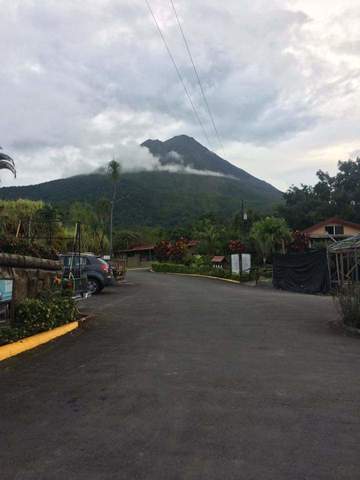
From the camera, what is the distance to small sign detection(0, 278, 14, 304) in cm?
730

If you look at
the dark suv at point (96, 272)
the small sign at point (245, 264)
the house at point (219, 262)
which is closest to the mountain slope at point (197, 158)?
the house at point (219, 262)

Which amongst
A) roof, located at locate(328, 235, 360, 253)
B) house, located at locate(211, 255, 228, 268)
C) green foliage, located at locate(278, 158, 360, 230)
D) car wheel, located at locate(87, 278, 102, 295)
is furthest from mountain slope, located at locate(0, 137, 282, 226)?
roof, located at locate(328, 235, 360, 253)

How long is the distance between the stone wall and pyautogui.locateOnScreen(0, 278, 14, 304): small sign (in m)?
0.12

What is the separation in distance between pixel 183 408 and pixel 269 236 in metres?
33.1

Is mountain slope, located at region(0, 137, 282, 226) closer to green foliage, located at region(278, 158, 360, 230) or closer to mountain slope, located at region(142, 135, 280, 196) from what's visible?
mountain slope, located at region(142, 135, 280, 196)

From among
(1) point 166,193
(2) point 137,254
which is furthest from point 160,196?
(2) point 137,254

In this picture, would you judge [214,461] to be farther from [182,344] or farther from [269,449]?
[182,344]

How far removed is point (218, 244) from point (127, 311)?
32117 mm

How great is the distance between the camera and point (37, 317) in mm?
7945

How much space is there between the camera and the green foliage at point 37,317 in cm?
719

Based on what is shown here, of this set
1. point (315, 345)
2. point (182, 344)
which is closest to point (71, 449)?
point (182, 344)

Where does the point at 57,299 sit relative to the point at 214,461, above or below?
above

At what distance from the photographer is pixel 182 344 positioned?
7578mm

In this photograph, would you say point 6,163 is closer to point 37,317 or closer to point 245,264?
point 37,317
